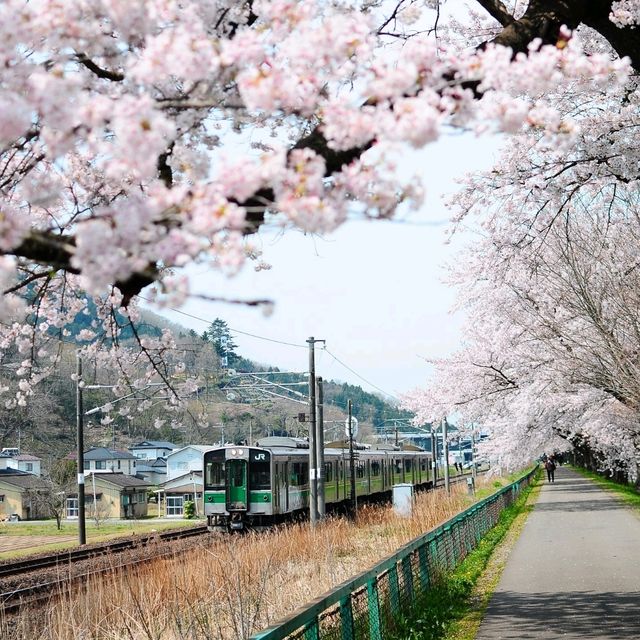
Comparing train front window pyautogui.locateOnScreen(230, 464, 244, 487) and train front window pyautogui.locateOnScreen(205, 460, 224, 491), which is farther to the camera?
train front window pyautogui.locateOnScreen(205, 460, 224, 491)

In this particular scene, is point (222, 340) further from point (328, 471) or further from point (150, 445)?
point (328, 471)

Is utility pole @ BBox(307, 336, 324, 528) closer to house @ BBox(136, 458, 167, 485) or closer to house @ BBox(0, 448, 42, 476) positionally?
house @ BBox(136, 458, 167, 485)

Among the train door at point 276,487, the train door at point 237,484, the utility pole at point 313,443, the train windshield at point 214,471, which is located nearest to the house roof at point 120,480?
the train windshield at point 214,471

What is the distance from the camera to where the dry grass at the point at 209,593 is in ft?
25.2

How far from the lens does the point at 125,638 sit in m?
7.38

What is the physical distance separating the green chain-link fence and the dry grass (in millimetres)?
704

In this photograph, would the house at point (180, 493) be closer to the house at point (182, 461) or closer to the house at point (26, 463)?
the house at point (182, 461)

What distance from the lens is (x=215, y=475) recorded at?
27531 mm

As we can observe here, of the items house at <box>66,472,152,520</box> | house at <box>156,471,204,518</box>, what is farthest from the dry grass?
house at <box>66,472,152,520</box>

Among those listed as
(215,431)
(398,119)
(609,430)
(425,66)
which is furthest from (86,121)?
(215,431)

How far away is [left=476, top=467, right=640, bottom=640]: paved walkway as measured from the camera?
28.8 feet

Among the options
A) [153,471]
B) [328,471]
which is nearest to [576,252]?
[328,471]

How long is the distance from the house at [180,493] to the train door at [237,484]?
26010 millimetres

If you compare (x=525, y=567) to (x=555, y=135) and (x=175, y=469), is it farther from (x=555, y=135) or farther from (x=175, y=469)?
(x=175, y=469)
